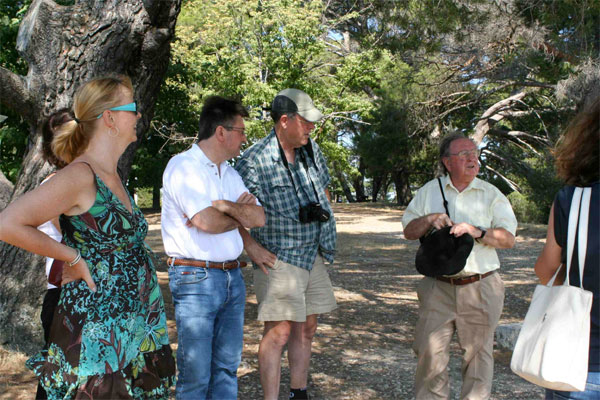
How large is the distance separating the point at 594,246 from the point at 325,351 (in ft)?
13.2

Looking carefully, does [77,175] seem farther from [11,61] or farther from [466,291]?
[11,61]

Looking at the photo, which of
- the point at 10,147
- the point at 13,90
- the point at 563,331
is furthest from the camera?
→ the point at 10,147

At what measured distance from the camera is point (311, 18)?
59.8 feet

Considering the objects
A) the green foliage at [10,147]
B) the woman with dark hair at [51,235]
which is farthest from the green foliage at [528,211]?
the woman with dark hair at [51,235]

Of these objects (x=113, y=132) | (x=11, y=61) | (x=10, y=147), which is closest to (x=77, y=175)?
(x=113, y=132)

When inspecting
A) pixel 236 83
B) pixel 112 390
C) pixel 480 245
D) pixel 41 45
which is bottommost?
pixel 112 390

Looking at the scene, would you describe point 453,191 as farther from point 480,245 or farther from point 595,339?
point 595,339

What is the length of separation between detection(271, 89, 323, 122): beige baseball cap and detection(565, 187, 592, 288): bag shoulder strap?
2.16 m

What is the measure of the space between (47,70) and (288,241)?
9.28ft

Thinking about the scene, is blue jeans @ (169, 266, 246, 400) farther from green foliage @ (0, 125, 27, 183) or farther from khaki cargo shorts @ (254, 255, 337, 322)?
green foliage @ (0, 125, 27, 183)

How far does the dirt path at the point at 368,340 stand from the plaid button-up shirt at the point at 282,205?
1.21m

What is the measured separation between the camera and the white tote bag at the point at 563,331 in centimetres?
204

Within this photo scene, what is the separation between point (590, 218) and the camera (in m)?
2.13

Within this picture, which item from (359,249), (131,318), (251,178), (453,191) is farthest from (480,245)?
(359,249)
